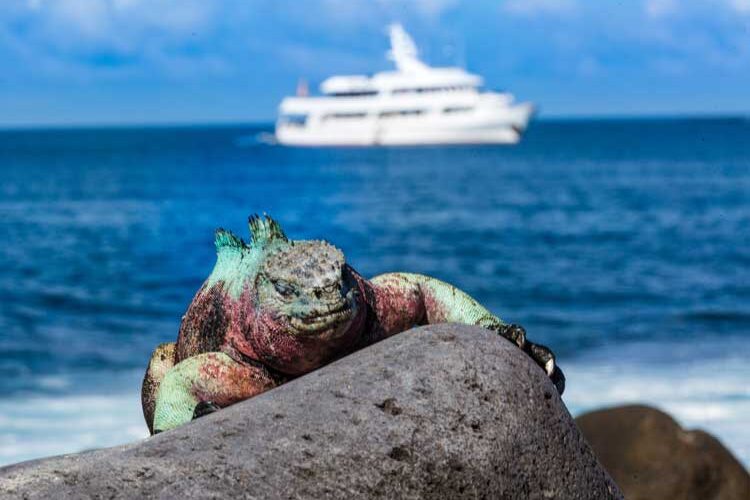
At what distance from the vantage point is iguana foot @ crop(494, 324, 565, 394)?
4367 millimetres

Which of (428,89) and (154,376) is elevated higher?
(428,89)

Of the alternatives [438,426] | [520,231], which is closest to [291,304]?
[438,426]

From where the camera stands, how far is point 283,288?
12.9ft

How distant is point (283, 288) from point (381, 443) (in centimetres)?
59

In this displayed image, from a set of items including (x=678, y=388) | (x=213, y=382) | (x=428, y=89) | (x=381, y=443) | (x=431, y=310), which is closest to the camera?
(x=381, y=443)

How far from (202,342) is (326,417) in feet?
2.68

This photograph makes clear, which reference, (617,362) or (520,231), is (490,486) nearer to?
(617,362)

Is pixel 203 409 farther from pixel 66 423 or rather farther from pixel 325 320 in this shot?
pixel 66 423

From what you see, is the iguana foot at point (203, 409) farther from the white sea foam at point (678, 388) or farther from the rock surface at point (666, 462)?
the white sea foam at point (678, 388)

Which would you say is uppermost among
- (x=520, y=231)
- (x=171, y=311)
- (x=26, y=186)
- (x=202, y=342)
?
(x=26, y=186)

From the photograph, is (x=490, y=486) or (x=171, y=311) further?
(x=171, y=311)

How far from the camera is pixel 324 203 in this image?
44719 mm

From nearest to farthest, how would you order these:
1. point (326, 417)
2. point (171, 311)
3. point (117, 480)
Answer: point (117, 480) → point (326, 417) → point (171, 311)

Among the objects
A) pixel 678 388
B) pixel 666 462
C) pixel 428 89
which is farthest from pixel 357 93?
pixel 666 462
